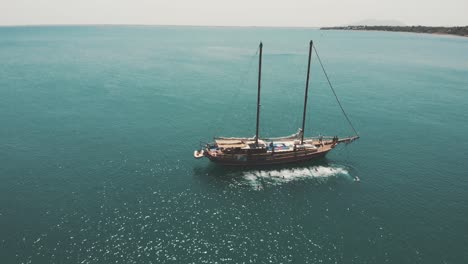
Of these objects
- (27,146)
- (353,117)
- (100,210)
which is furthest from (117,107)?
(353,117)

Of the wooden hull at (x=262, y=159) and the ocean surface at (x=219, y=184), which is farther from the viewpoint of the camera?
the wooden hull at (x=262, y=159)

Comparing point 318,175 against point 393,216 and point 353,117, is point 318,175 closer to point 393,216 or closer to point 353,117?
point 393,216

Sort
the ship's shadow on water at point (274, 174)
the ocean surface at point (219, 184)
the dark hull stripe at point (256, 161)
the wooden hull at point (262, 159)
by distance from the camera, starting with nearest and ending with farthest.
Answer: the ocean surface at point (219, 184)
the ship's shadow on water at point (274, 174)
the wooden hull at point (262, 159)
the dark hull stripe at point (256, 161)

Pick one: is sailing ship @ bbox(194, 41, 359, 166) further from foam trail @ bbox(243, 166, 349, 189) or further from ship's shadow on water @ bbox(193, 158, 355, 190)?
foam trail @ bbox(243, 166, 349, 189)

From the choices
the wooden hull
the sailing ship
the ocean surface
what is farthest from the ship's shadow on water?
the sailing ship

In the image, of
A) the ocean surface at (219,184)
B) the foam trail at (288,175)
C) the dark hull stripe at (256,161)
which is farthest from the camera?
the dark hull stripe at (256,161)

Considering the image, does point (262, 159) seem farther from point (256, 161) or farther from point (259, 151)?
point (259, 151)

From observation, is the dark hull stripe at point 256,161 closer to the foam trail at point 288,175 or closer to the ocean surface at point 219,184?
the ocean surface at point 219,184

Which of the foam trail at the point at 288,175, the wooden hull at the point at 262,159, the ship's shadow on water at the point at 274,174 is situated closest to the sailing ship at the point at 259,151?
the wooden hull at the point at 262,159
